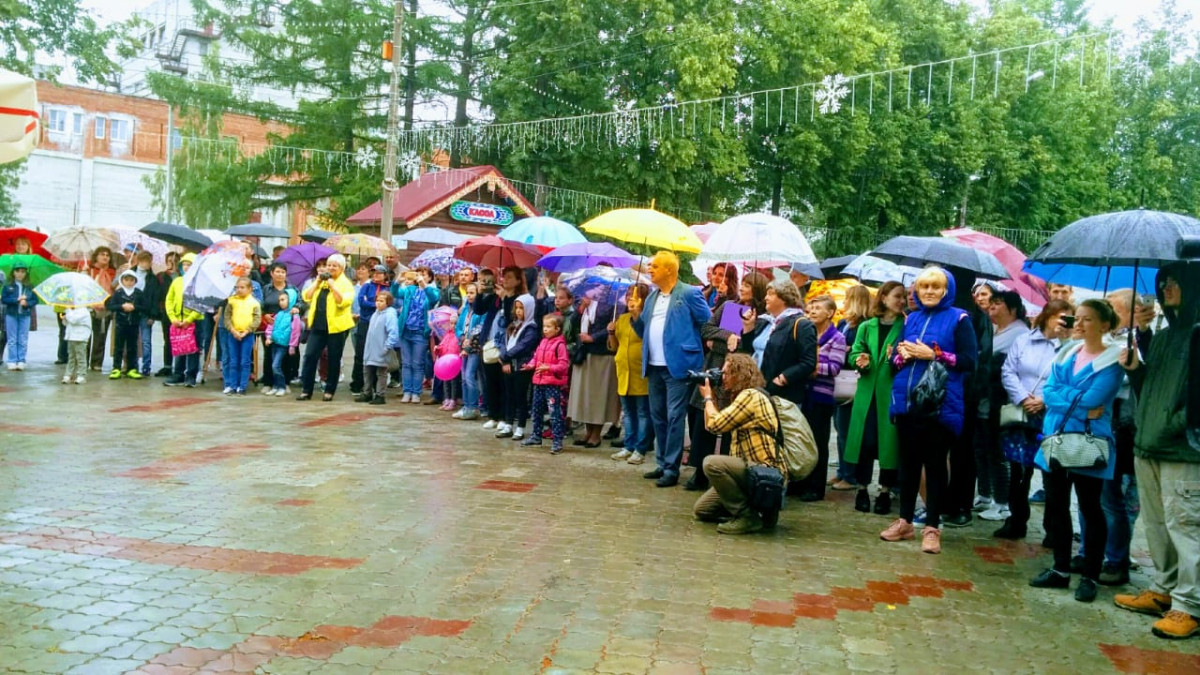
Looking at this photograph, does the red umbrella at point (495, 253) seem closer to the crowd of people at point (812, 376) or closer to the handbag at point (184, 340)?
the crowd of people at point (812, 376)

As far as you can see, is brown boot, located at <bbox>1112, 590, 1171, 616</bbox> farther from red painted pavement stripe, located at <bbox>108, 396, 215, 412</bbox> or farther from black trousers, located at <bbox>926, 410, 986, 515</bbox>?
red painted pavement stripe, located at <bbox>108, 396, 215, 412</bbox>

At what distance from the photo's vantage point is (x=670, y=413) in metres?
8.97

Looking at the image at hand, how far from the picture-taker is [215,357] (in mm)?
16188

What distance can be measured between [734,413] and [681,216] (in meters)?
25.1

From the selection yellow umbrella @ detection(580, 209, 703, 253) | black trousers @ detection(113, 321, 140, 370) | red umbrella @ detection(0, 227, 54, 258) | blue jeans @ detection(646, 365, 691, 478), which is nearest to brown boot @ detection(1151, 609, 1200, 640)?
blue jeans @ detection(646, 365, 691, 478)

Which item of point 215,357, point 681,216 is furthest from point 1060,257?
point 681,216

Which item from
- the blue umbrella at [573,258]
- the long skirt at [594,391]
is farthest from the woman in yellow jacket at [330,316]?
the long skirt at [594,391]

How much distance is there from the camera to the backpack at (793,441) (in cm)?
744

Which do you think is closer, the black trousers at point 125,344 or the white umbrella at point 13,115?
the white umbrella at point 13,115

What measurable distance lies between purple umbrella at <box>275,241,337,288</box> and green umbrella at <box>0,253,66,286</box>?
3449mm

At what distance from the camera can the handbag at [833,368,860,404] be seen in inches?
342

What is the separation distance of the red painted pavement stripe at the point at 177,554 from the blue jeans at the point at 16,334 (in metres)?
10.2

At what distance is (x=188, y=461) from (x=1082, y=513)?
7130 mm

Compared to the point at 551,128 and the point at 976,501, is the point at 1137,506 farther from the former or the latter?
the point at 551,128
